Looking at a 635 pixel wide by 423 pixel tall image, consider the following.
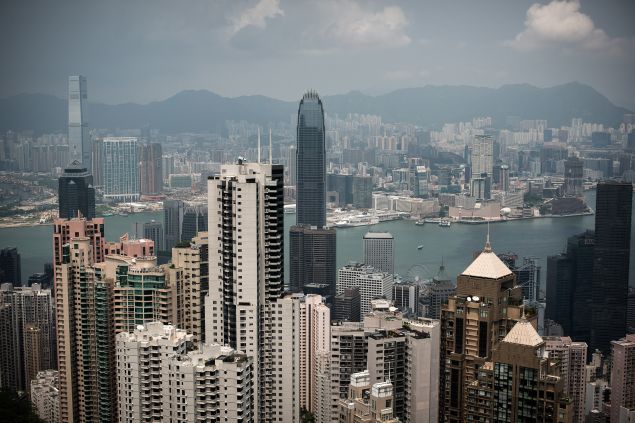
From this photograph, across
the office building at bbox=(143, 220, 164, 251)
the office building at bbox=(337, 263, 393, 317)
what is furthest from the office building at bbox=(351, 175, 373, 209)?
the office building at bbox=(143, 220, 164, 251)

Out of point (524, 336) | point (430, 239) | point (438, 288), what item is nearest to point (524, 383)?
point (524, 336)

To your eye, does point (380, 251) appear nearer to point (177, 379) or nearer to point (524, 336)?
Result: point (177, 379)

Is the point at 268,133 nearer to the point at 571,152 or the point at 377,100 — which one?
the point at 377,100

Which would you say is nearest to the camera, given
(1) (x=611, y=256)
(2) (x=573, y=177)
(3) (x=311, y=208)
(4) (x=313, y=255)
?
(1) (x=611, y=256)

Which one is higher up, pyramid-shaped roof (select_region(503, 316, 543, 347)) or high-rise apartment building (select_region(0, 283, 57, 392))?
pyramid-shaped roof (select_region(503, 316, 543, 347))

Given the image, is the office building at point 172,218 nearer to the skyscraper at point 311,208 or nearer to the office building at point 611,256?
the skyscraper at point 311,208

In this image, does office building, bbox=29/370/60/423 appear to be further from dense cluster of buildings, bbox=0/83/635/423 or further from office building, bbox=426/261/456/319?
office building, bbox=426/261/456/319

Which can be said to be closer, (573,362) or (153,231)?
(573,362)
